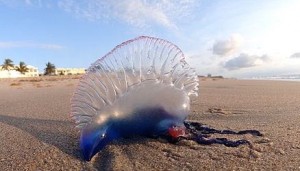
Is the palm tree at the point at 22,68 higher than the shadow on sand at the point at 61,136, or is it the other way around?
the palm tree at the point at 22,68

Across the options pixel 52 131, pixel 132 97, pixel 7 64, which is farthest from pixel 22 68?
pixel 132 97

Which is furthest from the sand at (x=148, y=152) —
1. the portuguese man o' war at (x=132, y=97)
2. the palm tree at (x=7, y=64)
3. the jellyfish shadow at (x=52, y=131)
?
the palm tree at (x=7, y=64)

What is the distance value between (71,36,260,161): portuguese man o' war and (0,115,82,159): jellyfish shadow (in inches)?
9.8

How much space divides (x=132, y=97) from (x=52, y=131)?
1.21m

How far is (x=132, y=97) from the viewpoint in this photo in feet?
7.86

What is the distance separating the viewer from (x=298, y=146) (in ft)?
7.98

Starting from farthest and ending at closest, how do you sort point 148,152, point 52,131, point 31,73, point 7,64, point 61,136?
point 31,73 < point 7,64 < point 52,131 < point 61,136 < point 148,152

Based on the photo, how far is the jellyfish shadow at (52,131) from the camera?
99.3 inches

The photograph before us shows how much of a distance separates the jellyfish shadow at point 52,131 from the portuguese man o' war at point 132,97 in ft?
0.82

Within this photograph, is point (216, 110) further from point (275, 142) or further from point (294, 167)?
point (294, 167)

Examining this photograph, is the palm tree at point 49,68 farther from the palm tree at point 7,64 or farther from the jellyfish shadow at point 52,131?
the jellyfish shadow at point 52,131

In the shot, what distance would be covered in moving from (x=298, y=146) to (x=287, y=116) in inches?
57.2

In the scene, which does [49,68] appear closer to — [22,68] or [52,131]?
[22,68]

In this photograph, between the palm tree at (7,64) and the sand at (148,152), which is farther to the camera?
the palm tree at (7,64)
